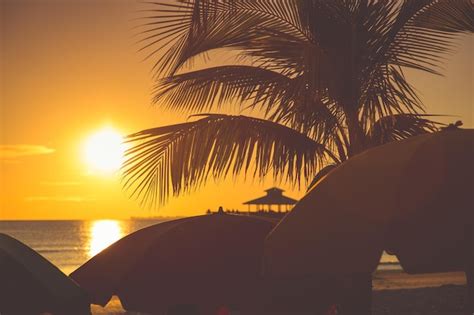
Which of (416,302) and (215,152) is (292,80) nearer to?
(215,152)

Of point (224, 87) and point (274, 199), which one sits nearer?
point (224, 87)

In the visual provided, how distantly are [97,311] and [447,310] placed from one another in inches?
506

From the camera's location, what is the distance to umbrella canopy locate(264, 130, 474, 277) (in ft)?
13.2

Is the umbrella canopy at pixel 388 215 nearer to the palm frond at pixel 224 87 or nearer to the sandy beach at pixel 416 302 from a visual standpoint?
the palm frond at pixel 224 87

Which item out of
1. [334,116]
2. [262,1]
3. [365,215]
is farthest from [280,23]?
[365,215]

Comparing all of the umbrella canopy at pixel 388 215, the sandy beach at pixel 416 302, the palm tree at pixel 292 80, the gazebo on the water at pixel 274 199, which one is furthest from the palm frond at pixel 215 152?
the gazebo on the water at pixel 274 199

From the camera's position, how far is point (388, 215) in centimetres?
423

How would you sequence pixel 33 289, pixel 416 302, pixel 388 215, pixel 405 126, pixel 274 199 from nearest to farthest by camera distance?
1. pixel 388 215
2. pixel 33 289
3. pixel 405 126
4. pixel 416 302
5. pixel 274 199

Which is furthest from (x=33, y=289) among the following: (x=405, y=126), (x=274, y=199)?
(x=274, y=199)

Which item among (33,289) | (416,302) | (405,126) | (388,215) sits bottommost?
(416,302)

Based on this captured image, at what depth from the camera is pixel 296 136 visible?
8.19m

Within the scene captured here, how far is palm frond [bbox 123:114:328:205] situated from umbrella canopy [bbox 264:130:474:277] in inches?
133

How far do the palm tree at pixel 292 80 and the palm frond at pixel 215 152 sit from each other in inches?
0.4

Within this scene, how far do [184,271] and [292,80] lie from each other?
2.56 meters
